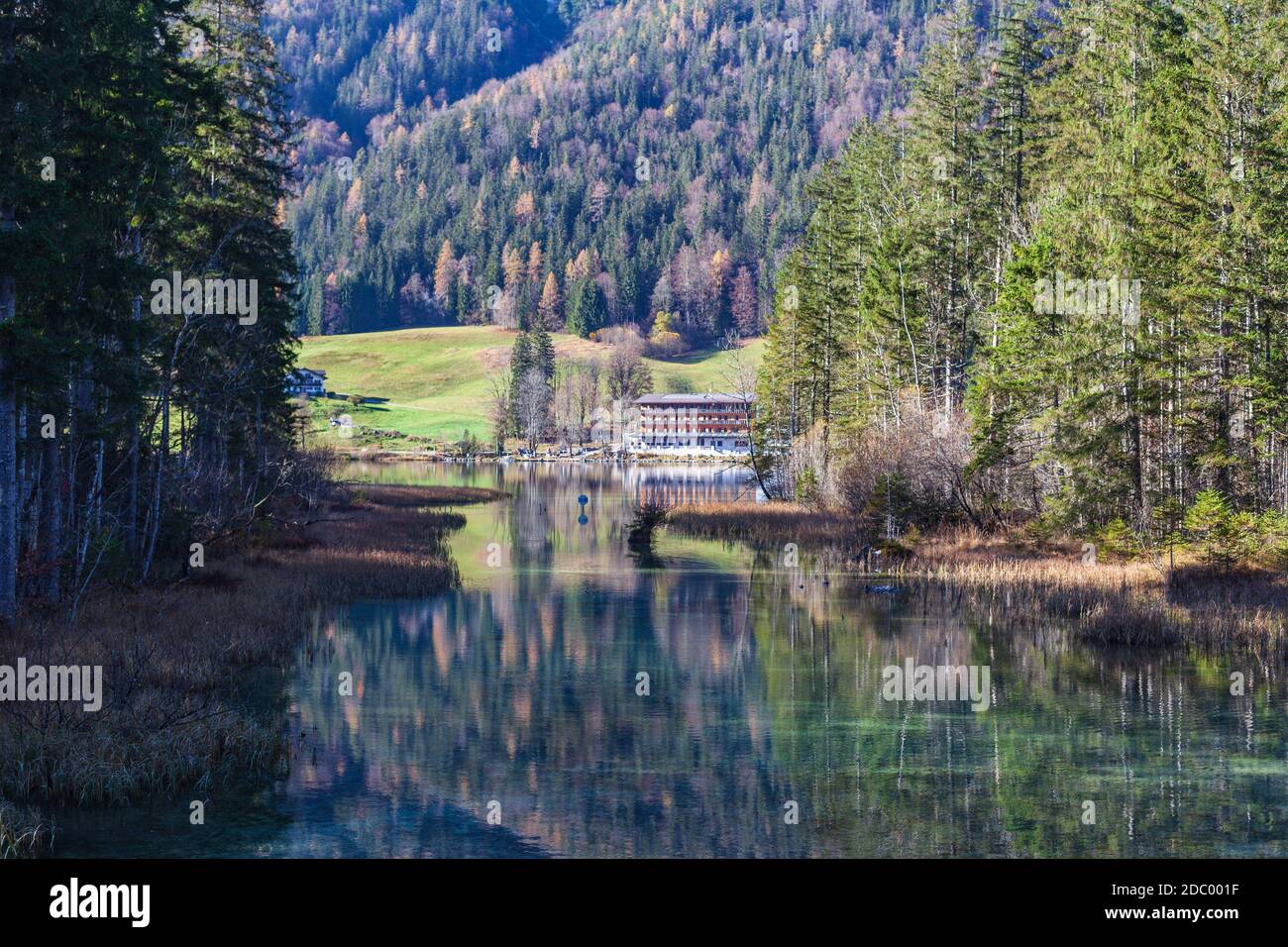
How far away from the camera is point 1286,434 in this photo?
1362 inches

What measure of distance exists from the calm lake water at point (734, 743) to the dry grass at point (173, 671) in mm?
740

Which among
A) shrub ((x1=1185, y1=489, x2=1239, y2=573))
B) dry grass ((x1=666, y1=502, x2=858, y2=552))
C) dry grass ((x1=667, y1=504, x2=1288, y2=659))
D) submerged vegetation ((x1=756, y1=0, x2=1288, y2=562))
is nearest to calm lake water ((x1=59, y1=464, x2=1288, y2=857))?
dry grass ((x1=667, y1=504, x2=1288, y2=659))

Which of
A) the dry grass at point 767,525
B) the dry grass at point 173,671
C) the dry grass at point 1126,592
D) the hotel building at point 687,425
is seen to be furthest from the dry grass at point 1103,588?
the hotel building at point 687,425

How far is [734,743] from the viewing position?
65.0ft

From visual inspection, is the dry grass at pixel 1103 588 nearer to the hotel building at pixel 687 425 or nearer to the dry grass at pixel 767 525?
the dry grass at pixel 767 525

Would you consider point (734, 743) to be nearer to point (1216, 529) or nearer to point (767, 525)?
point (1216, 529)

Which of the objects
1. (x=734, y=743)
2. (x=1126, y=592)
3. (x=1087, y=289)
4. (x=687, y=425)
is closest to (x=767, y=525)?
(x=1087, y=289)

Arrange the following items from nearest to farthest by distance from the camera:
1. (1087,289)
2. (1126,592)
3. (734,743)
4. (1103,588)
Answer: (734,743), (1126,592), (1103,588), (1087,289)

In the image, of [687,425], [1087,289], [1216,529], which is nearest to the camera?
[1216,529]

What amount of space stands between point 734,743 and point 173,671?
9850 mm

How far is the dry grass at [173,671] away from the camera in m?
16.1

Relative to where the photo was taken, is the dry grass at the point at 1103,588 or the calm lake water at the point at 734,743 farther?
the dry grass at the point at 1103,588

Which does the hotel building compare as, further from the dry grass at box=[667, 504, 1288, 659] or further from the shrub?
the shrub
